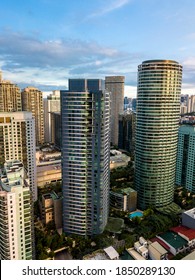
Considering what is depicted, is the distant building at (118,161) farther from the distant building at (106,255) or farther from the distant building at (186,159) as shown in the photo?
the distant building at (106,255)

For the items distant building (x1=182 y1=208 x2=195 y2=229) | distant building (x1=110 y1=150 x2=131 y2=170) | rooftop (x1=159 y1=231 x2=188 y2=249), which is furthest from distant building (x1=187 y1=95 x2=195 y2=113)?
rooftop (x1=159 y1=231 x2=188 y2=249)

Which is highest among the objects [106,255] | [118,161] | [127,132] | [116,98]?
[116,98]

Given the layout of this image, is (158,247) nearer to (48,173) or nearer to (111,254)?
(111,254)

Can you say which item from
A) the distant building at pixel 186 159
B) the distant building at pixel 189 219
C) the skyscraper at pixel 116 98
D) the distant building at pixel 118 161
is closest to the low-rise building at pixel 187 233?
the distant building at pixel 189 219

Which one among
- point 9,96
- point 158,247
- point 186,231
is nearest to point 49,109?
point 9,96
